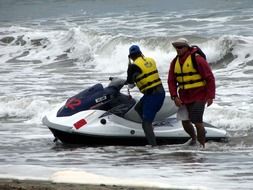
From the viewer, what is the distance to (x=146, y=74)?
9531 millimetres

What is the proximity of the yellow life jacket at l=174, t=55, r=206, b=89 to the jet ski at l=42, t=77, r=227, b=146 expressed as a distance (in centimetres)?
83

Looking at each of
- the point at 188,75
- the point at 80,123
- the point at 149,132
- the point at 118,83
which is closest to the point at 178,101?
the point at 188,75

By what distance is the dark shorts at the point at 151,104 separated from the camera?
960 cm

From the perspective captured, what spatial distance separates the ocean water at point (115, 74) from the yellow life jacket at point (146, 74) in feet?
2.98

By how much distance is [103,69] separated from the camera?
2241cm

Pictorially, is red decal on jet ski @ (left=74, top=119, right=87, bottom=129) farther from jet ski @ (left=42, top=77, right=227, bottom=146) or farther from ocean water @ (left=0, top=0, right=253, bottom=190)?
ocean water @ (left=0, top=0, right=253, bottom=190)

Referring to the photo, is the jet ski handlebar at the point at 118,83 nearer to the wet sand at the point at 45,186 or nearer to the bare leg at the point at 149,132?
the bare leg at the point at 149,132

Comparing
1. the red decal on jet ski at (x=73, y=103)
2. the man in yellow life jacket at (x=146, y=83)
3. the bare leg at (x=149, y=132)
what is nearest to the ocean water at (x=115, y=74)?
the bare leg at (x=149, y=132)

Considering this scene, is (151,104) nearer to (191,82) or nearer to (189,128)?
(189,128)

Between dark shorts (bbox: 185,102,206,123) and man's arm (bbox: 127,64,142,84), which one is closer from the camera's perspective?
dark shorts (bbox: 185,102,206,123)

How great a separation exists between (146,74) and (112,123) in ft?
3.13

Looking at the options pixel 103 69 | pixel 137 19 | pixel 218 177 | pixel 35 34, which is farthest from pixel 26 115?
pixel 137 19

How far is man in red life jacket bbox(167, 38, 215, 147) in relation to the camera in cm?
897

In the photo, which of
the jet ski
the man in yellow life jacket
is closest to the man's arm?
the man in yellow life jacket
